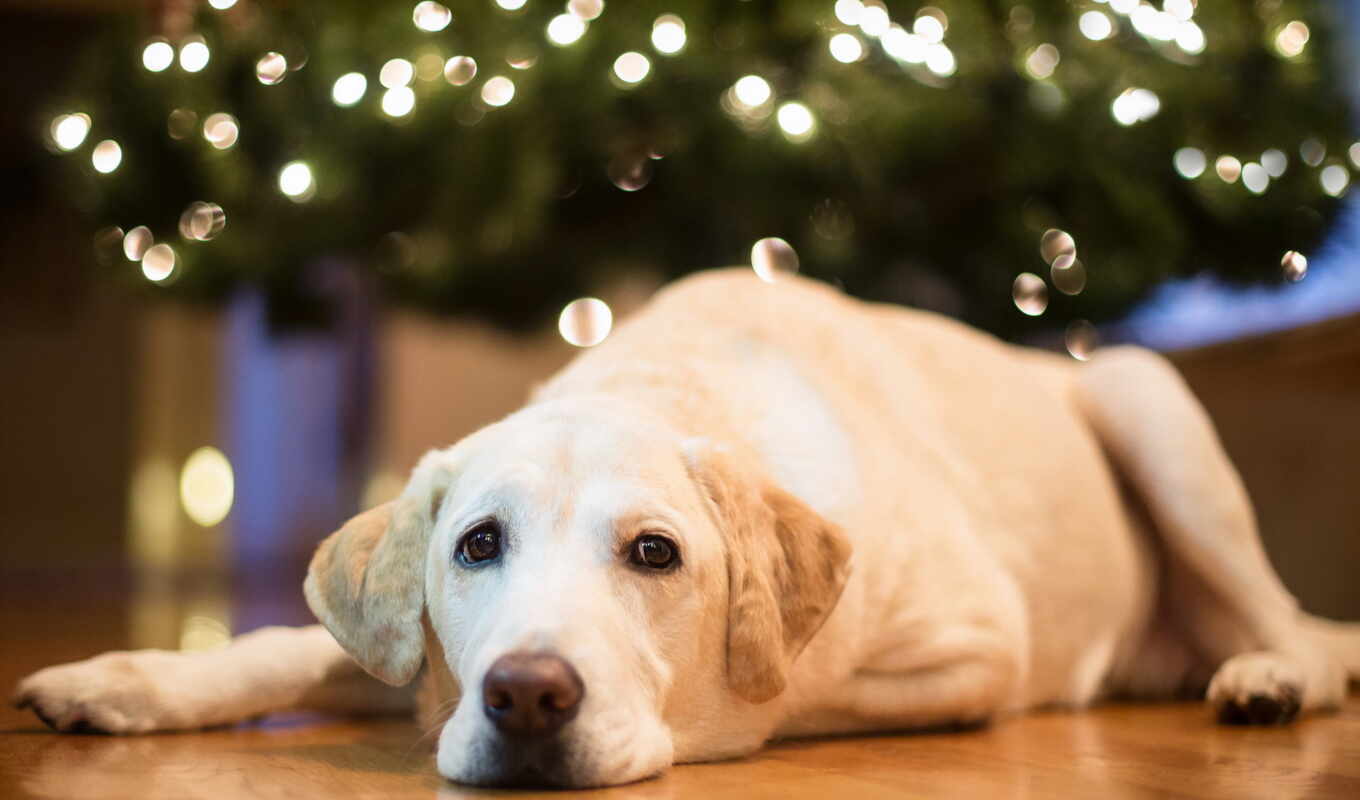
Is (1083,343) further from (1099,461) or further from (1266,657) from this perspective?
(1266,657)

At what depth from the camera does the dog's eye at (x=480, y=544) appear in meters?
2.08

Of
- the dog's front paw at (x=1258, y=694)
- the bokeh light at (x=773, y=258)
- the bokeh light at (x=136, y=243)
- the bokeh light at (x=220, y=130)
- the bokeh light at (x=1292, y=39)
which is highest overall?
the bokeh light at (x=1292, y=39)

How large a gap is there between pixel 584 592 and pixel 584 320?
9.74ft

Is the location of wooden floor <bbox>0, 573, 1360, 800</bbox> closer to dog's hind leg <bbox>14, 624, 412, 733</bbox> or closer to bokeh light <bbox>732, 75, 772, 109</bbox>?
dog's hind leg <bbox>14, 624, 412, 733</bbox>

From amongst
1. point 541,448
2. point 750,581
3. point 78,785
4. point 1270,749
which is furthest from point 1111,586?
point 78,785

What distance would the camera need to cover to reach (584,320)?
486 centimetres

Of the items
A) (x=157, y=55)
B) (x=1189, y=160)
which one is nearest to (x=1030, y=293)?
(x=1189, y=160)

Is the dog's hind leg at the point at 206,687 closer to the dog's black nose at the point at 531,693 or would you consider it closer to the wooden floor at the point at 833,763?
the wooden floor at the point at 833,763

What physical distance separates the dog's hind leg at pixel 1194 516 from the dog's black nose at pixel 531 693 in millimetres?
1917

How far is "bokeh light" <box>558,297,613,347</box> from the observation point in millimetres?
4809

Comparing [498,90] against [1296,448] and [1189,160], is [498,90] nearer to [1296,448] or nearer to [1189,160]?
[1189,160]

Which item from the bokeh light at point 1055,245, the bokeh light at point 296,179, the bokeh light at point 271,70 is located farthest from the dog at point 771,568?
the bokeh light at point 271,70

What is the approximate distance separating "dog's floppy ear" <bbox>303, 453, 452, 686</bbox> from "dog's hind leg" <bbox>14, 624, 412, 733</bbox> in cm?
35

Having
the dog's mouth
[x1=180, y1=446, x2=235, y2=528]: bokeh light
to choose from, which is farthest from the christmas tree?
[x1=180, y1=446, x2=235, y2=528]: bokeh light
